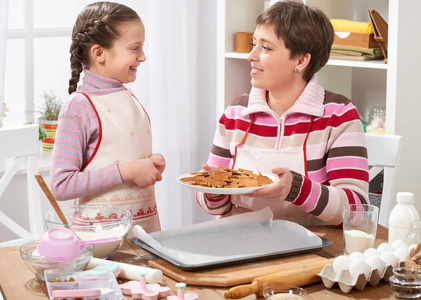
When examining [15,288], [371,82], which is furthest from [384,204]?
[15,288]

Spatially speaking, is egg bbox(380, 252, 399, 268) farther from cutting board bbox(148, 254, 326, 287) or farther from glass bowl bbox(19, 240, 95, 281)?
glass bowl bbox(19, 240, 95, 281)

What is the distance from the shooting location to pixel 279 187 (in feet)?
5.39

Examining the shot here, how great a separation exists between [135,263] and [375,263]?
0.51 m

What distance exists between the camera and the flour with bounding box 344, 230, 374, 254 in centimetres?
148

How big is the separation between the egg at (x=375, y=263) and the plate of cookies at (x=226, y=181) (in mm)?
349

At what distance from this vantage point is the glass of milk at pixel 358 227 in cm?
149

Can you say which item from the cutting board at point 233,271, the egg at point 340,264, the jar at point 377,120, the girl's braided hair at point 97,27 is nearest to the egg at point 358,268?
the egg at point 340,264

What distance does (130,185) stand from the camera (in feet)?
6.21

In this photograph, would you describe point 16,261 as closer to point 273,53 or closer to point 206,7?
point 273,53

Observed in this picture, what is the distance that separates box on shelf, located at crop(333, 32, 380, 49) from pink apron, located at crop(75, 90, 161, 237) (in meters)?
1.01

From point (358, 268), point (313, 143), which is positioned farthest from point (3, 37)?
point (358, 268)

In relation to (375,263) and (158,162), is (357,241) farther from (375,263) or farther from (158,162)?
(158,162)

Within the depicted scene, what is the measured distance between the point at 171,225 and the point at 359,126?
1.65 meters

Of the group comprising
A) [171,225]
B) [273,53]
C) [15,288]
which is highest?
[273,53]
